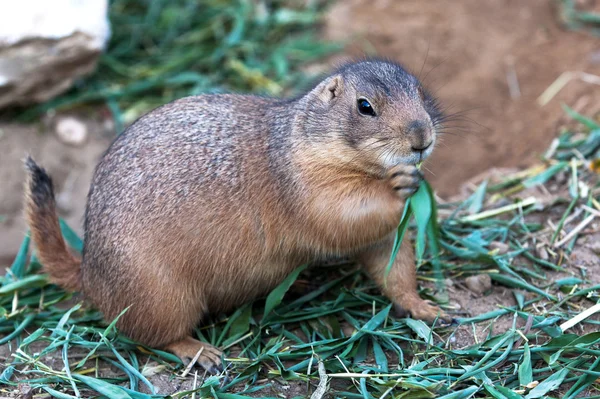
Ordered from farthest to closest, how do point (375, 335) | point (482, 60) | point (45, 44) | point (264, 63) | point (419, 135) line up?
point (264, 63)
point (482, 60)
point (45, 44)
point (375, 335)
point (419, 135)

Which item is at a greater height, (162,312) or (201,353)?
(162,312)

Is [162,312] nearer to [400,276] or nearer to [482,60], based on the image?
[400,276]

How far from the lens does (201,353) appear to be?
469cm

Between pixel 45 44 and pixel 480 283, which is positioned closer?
pixel 480 283

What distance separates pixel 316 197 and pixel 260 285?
Result: 30.2 inches

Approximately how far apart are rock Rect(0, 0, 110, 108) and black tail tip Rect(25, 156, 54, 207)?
2.35m

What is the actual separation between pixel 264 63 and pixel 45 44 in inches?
89.5

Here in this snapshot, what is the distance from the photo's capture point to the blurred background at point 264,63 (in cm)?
693

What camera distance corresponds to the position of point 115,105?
760cm

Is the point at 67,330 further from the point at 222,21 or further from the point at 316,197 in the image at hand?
the point at 222,21

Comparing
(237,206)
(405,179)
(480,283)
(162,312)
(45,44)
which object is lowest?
(480,283)

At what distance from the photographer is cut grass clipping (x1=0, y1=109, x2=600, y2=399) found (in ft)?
13.6

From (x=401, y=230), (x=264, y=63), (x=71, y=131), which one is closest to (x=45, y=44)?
(x=71, y=131)

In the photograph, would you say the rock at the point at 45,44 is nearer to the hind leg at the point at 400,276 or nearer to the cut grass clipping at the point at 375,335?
the cut grass clipping at the point at 375,335
